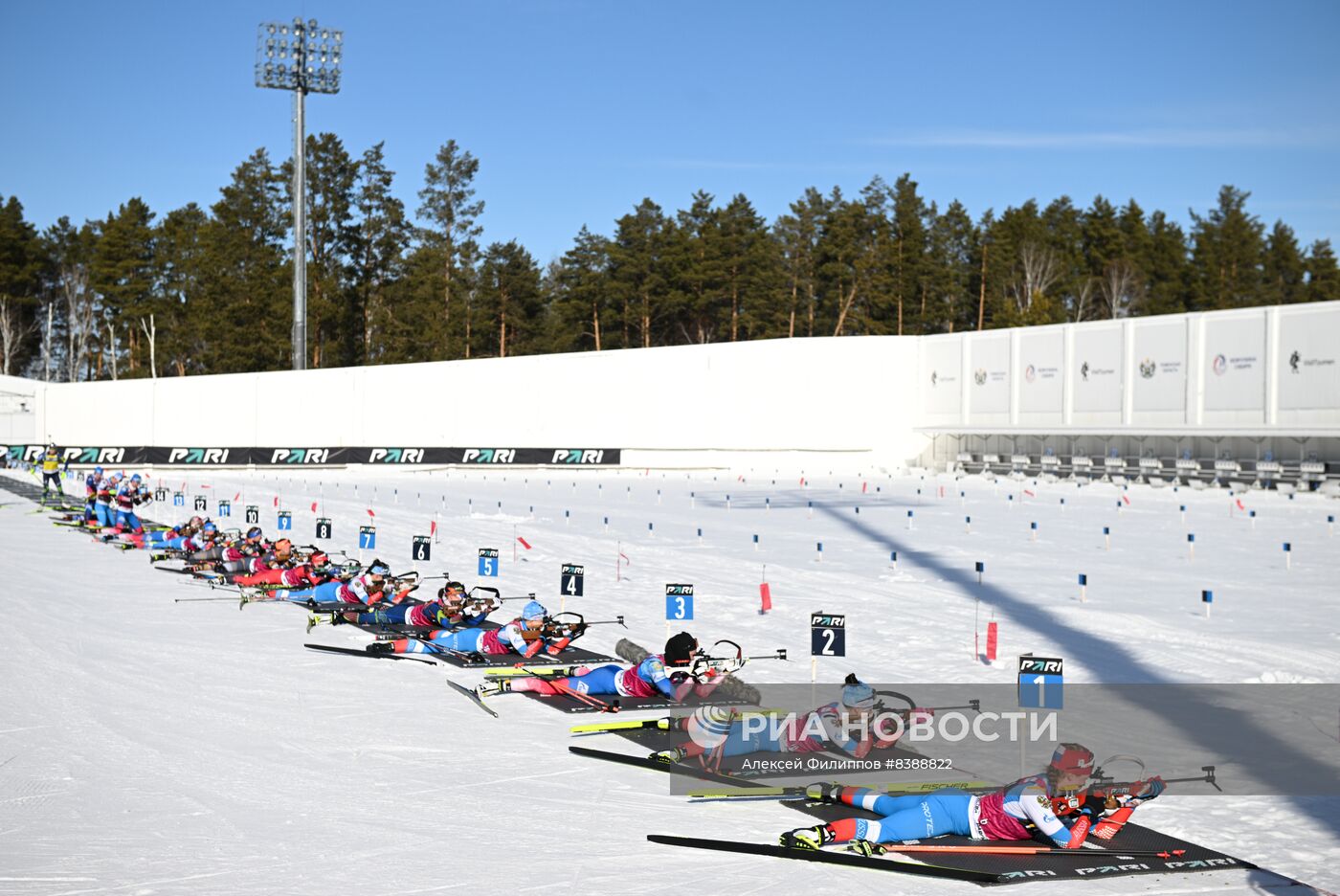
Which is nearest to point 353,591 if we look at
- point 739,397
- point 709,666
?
point 709,666

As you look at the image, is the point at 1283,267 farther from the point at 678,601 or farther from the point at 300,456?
the point at 678,601

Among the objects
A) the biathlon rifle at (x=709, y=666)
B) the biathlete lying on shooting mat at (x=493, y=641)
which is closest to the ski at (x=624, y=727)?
the biathlon rifle at (x=709, y=666)

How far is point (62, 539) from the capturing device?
3038 centimetres

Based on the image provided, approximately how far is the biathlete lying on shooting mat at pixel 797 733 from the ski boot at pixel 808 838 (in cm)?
212

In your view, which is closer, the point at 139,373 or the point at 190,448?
the point at 190,448

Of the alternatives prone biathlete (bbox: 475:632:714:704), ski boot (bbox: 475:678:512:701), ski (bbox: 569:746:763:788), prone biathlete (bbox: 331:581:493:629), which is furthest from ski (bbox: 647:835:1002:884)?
prone biathlete (bbox: 331:581:493:629)

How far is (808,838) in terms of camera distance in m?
9.02

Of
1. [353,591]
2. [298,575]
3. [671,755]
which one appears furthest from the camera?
[298,575]

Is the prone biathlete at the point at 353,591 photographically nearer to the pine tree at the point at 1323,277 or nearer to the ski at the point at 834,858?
the ski at the point at 834,858

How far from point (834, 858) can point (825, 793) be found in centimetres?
127

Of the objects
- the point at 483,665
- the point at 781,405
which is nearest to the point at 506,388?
the point at 781,405

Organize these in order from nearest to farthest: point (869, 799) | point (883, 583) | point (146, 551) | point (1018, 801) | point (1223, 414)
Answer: point (1018, 801), point (869, 799), point (883, 583), point (146, 551), point (1223, 414)

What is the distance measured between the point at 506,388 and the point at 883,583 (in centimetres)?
4347

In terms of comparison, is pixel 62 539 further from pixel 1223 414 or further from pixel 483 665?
pixel 1223 414
